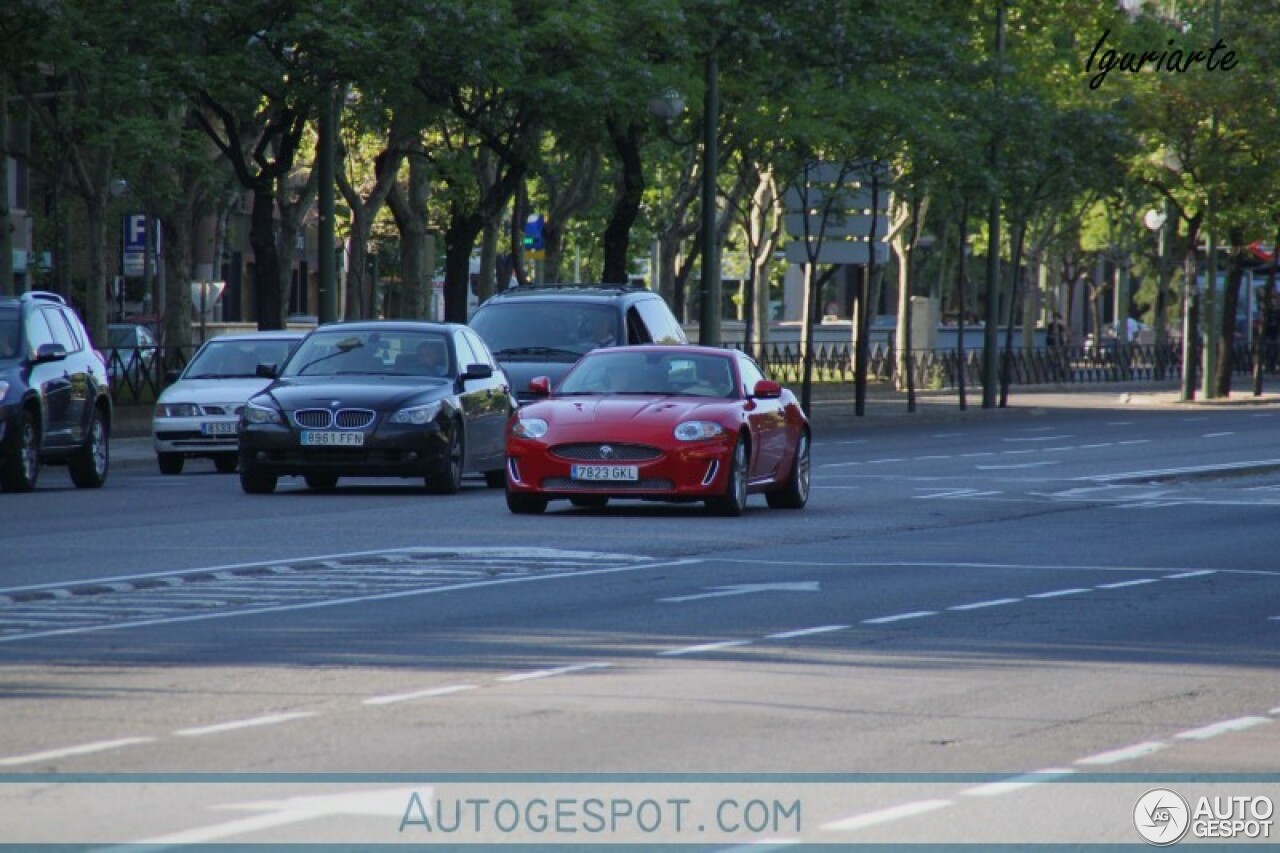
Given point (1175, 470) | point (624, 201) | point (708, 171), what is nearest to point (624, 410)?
point (1175, 470)

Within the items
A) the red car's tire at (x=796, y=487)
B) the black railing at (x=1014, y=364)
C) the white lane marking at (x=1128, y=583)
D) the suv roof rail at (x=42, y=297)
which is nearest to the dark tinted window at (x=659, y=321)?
the suv roof rail at (x=42, y=297)

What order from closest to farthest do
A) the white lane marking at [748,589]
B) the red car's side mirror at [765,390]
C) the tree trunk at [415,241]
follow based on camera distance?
1. the white lane marking at [748,589]
2. the red car's side mirror at [765,390]
3. the tree trunk at [415,241]

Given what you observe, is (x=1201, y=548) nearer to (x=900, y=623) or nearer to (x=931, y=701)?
(x=900, y=623)

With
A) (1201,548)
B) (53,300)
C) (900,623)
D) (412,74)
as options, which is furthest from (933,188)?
(900,623)

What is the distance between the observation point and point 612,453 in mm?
20469

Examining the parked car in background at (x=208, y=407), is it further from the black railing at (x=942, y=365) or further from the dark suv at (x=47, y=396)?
the black railing at (x=942, y=365)

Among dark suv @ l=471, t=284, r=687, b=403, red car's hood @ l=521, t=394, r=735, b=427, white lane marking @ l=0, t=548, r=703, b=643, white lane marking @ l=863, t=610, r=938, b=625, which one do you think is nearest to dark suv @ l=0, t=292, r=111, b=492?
dark suv @ l=471, t=284, r=687, b=403

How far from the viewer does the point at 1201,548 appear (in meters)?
19.1

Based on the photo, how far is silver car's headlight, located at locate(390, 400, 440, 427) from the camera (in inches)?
917

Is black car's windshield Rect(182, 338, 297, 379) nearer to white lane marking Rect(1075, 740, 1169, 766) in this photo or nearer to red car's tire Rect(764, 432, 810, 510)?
red car's tire Rect(764, 432, 810, 510)

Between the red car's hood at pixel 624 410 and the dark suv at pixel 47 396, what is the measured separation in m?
5.56

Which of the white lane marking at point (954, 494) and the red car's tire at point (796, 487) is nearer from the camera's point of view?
the red car's tire at point (796, 487)

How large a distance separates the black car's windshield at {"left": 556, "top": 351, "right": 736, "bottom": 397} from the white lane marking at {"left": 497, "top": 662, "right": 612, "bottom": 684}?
10.3 m

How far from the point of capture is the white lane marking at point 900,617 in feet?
43.9
